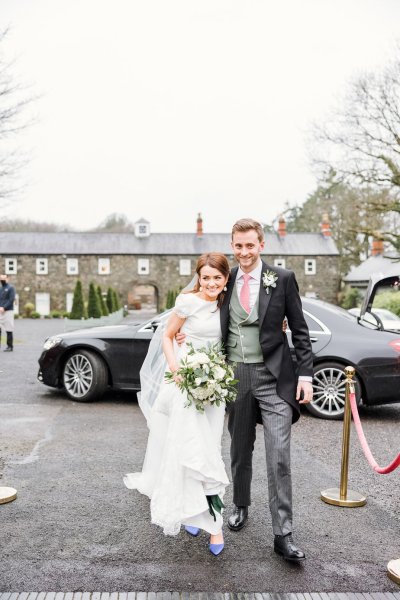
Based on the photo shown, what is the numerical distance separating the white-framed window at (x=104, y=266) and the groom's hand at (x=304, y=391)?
50.9 m

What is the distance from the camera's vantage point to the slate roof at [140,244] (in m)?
54.0

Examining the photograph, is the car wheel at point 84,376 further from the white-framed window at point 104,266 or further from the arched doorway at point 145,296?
the arched doorway at point 145,296

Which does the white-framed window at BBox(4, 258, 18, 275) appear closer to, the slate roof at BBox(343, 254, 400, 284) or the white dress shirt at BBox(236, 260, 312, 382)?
the slate roof at BBox(343, 254, 400, 284)

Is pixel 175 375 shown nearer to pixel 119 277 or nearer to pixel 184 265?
pixel 119 277

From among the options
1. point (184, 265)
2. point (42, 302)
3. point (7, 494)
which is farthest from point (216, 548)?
point (42, 302)

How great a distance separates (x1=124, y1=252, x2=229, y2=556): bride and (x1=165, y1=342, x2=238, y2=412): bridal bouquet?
0.25 feet

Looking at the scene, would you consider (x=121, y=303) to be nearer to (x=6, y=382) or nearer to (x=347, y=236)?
(x=347, y=236)

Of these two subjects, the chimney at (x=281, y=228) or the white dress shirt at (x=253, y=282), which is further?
the chimney at (x=281, y=228)

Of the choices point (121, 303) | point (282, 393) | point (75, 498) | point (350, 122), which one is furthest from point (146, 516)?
point (121, 303)

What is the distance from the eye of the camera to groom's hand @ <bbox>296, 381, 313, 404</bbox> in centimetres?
381

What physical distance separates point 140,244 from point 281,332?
5162 centimetres

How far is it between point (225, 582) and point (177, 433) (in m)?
0.90

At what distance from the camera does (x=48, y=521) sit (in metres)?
4.16

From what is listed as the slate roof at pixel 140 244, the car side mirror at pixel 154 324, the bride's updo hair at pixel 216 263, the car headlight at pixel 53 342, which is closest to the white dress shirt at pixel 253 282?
the bride's updo hair at pixel 216 263
